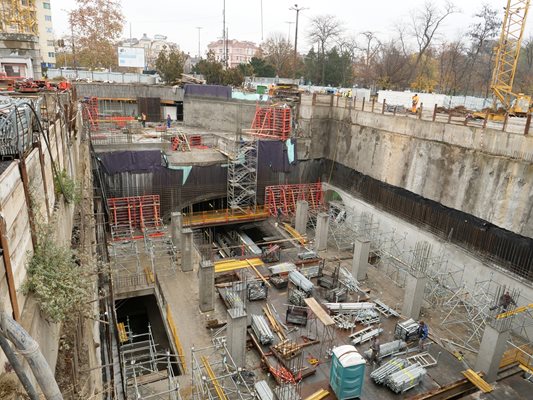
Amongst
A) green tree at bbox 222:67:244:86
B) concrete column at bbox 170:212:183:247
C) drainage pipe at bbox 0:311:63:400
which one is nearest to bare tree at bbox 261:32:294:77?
green tree at bbox 222:67:244:86

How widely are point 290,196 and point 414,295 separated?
41.3 feet

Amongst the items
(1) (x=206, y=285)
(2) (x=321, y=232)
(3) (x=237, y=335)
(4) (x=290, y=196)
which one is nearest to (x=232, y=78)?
(4) (x=290, y=196)

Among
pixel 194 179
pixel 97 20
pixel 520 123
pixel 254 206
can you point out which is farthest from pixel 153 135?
pixel 97 20

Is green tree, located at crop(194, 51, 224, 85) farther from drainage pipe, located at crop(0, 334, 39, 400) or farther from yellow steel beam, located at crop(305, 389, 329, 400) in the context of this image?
drainage pipe, located at crop(0, 334, 39, 400)

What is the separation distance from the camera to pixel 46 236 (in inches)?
243

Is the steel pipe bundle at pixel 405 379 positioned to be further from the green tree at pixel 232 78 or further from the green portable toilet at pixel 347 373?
the green tree at pixel 232 78

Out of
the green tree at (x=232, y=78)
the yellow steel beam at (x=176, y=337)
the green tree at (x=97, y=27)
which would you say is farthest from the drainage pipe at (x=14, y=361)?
the green tree at (x=97, y=27)

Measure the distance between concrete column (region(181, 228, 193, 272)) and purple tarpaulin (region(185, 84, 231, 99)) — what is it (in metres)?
18.5

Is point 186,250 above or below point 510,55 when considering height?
below

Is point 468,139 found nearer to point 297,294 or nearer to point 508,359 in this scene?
point 508,359

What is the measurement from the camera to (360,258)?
18.0m

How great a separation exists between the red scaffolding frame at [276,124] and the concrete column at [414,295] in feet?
47.6

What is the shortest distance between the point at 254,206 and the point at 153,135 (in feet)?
33.4

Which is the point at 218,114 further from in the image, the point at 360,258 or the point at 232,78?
the point at 360,258
